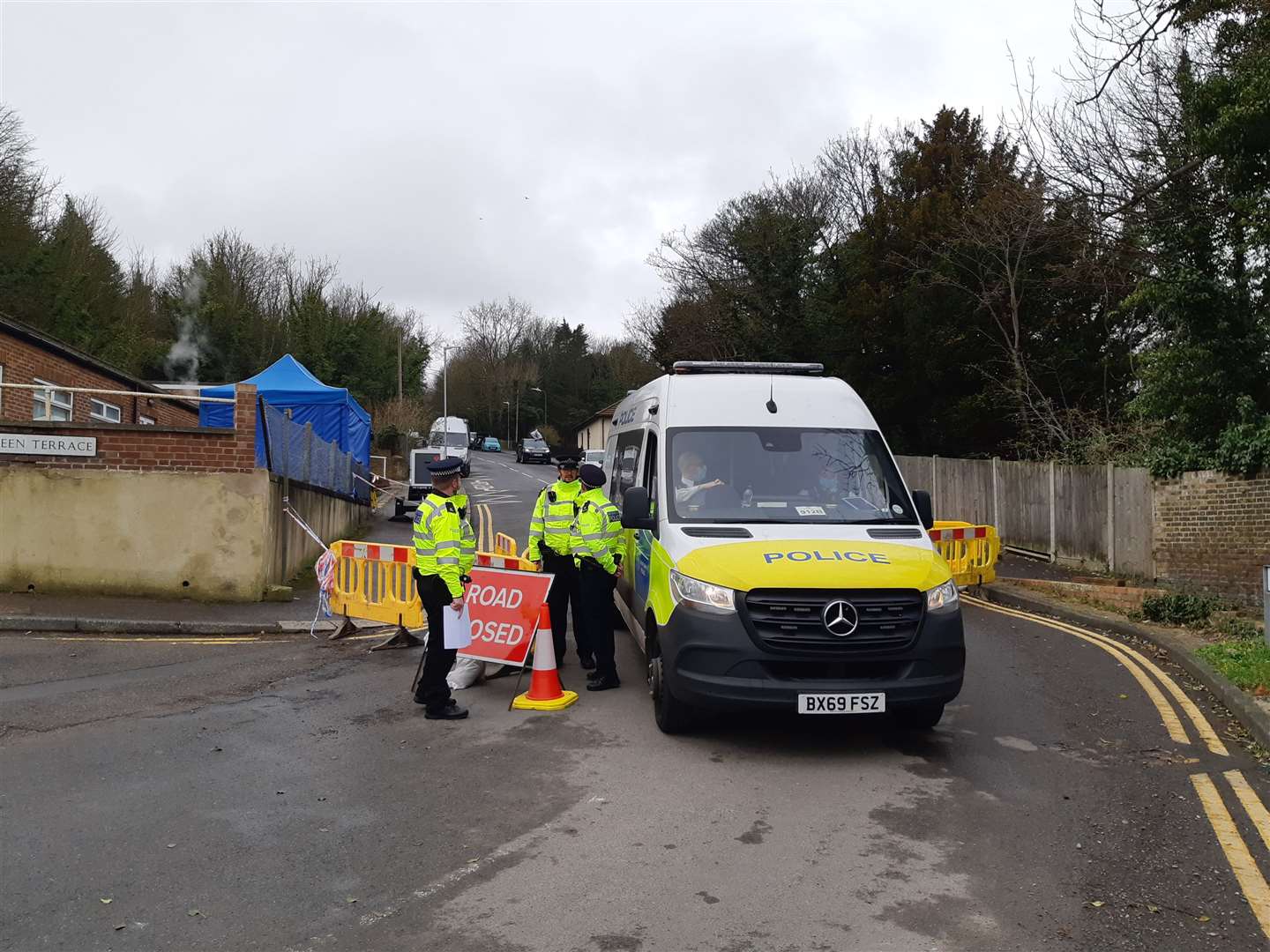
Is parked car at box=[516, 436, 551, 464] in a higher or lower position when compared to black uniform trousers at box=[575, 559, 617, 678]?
higher

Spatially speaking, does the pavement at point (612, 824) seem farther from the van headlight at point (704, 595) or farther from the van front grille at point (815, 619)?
the van headlight at point (704, 595)

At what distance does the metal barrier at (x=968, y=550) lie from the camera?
45.1ft

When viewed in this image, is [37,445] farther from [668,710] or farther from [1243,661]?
[1243,661]

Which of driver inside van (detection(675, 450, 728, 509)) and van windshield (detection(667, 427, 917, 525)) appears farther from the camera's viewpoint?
driver inside van (detection(675, 450, 728, 509))

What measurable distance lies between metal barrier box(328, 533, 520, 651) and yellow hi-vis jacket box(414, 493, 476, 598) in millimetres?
2873

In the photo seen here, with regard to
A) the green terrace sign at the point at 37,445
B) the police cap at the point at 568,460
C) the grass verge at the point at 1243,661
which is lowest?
the grass verge at the point at 1243,661

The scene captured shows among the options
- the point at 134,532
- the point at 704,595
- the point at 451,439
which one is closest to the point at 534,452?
the point at 451,439

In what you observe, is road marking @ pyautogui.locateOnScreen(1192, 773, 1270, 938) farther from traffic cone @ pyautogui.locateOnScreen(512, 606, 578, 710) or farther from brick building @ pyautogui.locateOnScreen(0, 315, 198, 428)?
brick building @ pyautogui.locateOnScreen(0, 315, 198, 428)

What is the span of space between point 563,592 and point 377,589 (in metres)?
3.47

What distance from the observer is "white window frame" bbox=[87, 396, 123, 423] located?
1956 cm

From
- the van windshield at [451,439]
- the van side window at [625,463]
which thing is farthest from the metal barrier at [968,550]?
the van windshield at [451,439]

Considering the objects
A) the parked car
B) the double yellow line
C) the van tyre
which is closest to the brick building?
the van tyre

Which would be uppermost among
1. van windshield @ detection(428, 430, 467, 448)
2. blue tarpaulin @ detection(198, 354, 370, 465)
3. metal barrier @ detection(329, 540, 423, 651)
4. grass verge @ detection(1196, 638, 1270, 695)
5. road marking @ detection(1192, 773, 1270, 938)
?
van windshield @ detection(428, 430, 467, 448)

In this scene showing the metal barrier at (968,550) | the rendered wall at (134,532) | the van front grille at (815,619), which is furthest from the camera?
the metal barrier at (968,550)
